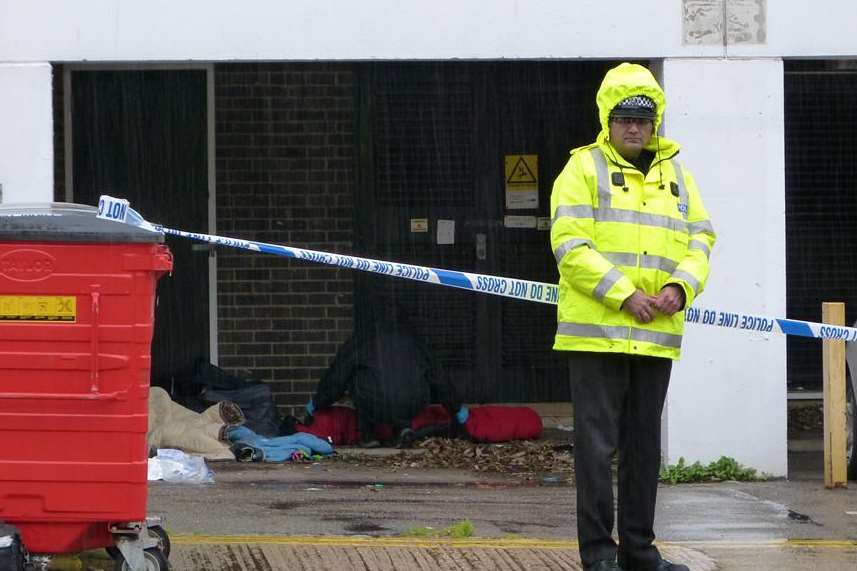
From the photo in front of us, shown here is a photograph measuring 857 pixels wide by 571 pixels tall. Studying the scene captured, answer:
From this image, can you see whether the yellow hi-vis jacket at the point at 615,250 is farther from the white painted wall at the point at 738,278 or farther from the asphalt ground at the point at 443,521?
the white painted wall at the point at 738,278

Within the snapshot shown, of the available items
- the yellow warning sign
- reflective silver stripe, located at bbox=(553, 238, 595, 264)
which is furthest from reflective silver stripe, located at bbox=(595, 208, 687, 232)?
the yellow warning sign

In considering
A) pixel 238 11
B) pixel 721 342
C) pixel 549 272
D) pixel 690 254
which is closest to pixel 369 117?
pixel 549 272

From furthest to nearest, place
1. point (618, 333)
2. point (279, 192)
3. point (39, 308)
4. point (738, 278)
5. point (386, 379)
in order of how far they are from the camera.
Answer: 1. point (279, 192)
2. point (386, 379)
3. point (738, 278)
4. point (618, 333)
5. point (39, 308)

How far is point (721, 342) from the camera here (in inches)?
337

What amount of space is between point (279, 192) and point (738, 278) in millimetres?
4098

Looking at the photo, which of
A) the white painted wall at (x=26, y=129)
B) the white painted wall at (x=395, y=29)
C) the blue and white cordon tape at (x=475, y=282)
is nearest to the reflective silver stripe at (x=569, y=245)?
the blue and white cordon tape at (x=475, y=282)

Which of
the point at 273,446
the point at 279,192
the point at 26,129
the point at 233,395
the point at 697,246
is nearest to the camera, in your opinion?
the point at 697,246

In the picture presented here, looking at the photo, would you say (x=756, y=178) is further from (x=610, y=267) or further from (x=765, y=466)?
(x=610, y=267)

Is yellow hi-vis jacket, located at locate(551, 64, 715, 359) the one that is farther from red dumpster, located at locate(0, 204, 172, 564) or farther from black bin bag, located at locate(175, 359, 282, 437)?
black bin bag, located at locate(175, 359, 282, 437)

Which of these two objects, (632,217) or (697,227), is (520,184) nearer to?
(697,227)

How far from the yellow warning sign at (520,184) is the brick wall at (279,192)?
123 centimetres

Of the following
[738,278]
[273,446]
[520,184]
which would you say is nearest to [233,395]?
[273,446]

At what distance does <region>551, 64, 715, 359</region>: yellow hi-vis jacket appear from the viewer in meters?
5.37

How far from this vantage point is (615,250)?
543 cm
